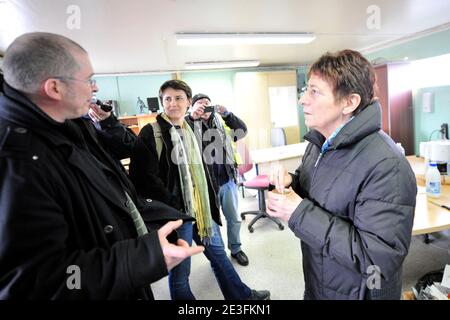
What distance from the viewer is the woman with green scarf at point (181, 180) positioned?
1.47m

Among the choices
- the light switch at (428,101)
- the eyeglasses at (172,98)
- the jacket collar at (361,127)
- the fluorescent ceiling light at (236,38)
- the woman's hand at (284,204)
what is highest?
the fluorescent ceiling light at (236,38)

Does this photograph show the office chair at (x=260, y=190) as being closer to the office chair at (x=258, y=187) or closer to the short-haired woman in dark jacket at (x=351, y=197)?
the office chair at (x=258, y=187)

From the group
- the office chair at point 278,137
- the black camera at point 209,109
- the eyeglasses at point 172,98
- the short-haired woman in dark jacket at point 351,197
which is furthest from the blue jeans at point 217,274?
the office chair at point 278,137

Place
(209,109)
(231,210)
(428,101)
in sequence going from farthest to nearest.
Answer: (428,101)
(231,210)
(209,109)

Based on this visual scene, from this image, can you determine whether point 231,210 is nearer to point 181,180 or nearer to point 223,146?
point 223,146

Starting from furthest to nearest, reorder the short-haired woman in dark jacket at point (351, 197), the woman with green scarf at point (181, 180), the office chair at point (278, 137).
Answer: the office chair at point (278, 137)
the woman with green scarf at point (181, 180)
the short-haired woman in dark jacket at point (351, 197)

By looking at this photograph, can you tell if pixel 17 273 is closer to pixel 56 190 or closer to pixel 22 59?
pixel 56 190

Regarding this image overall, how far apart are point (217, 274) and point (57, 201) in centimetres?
Result: 135

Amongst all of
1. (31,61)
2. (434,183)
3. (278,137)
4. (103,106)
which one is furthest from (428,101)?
(31,61)

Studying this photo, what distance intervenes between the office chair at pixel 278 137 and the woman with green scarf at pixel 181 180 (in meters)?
3.68

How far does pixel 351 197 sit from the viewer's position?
33.4 inches

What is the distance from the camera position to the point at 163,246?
699mm

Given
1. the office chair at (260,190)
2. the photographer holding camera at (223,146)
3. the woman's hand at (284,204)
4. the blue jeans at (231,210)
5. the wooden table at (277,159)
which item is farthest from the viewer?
the wooden table at (277,159)
